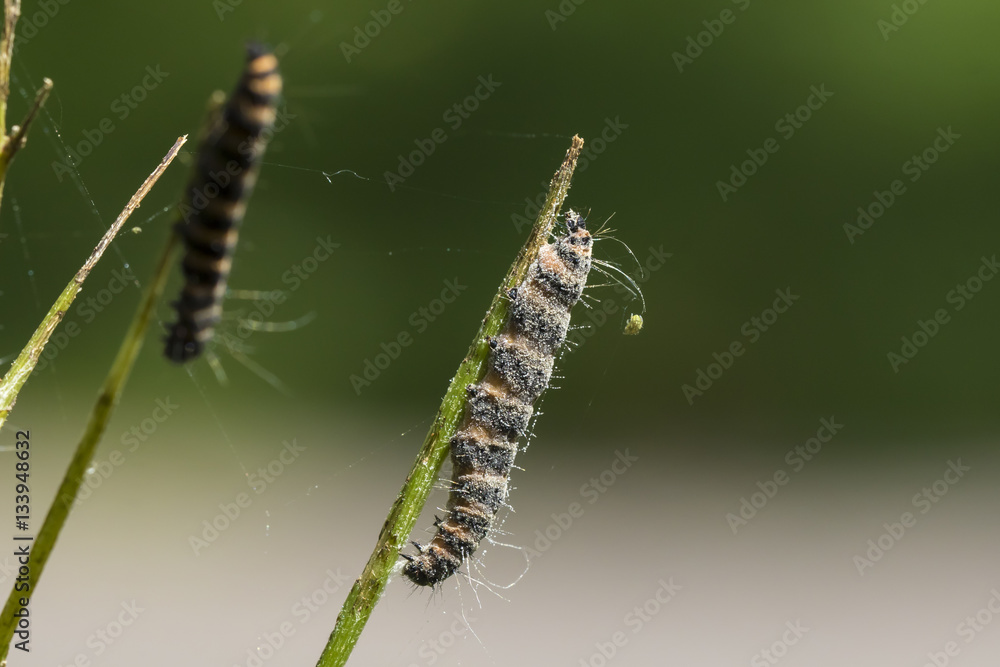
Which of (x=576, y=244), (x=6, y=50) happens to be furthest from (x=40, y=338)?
(x=576, y=244)

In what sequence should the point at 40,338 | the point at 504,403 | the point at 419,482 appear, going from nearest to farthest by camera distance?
the point at 40,338, the point at 419,482, the point at 504,403

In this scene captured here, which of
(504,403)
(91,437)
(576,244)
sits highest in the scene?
(576,244)

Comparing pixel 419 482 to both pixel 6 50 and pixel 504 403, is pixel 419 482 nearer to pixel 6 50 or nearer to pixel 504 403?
pixel 504 403

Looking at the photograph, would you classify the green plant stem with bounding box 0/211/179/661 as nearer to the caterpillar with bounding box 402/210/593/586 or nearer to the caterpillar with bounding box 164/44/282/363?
the caterpillar with bounding box 164/44/282/363

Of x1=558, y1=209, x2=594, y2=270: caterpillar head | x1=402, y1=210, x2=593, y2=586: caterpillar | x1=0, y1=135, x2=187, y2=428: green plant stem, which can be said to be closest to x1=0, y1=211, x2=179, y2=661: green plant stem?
x1=0, y1=135, x2=187, y2=428: green plant stem

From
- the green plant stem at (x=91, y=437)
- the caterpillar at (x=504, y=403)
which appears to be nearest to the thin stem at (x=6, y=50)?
the green plant stem at (x=91, y=437)

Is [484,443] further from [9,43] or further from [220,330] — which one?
[9,43]
